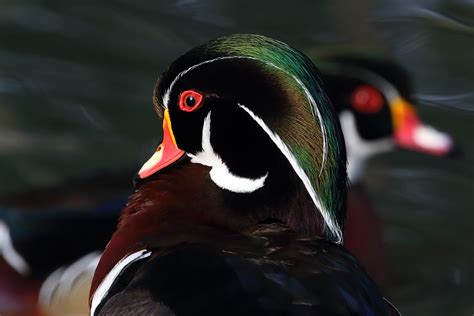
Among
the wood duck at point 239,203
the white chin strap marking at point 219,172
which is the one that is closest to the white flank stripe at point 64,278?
the wood duck at point 239,203

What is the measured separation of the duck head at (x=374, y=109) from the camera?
4.16 meters

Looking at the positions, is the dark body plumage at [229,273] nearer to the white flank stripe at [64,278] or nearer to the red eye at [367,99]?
the white flank stripe at [64,278]

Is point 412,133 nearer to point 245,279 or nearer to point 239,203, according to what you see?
point 239,203

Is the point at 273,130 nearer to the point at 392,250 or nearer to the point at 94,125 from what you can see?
the point at 392,250

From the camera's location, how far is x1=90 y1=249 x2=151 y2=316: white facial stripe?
2518 mm

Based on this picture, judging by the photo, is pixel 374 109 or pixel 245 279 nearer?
pixel 245 279

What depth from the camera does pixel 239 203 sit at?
2666mm

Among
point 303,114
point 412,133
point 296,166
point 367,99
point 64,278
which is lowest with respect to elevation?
point 64,278

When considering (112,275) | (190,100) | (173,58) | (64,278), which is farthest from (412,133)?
(112,275)

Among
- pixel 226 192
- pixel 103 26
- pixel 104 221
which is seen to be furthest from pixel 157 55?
pixel 226 192

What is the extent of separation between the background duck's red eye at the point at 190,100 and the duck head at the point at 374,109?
1.54m

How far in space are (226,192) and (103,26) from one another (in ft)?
8.45

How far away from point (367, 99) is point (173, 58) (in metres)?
1.00

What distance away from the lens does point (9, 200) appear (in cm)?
379
